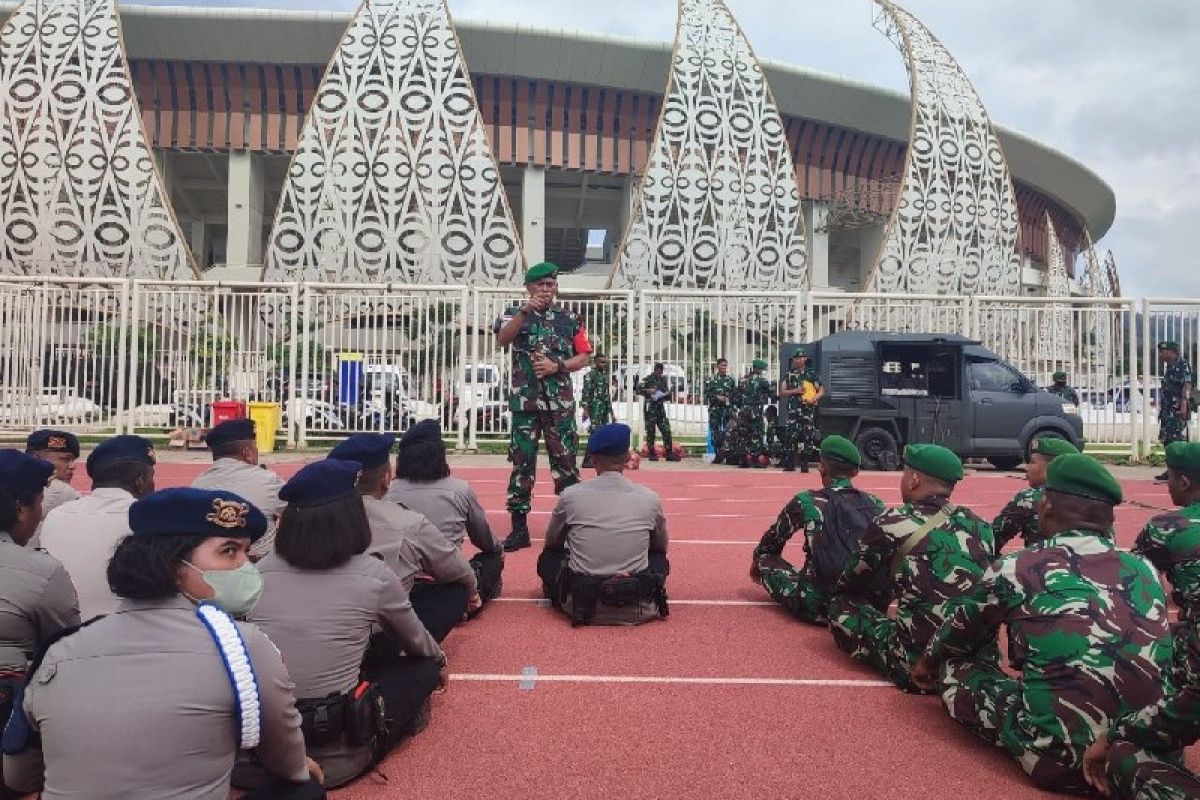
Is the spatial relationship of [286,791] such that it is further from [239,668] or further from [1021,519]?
[1021,519]

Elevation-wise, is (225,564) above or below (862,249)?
below

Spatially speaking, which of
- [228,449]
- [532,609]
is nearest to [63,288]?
[228,449]

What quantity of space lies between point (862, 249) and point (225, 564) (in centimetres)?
3790

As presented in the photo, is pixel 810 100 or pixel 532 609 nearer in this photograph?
pixel 532 609

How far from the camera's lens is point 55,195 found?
775 inches

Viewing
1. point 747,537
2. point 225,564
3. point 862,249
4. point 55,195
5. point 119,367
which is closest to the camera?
point 225,564

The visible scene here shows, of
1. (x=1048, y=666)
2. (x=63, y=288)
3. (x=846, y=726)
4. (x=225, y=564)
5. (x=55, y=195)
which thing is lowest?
(x=846, y=726)

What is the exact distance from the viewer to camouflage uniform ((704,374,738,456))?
1294cm

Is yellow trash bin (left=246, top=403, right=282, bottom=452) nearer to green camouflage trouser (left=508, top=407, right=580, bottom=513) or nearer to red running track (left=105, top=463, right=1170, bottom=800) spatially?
green camouflage trouser (left=508, top=407, right=580, bottom=513)

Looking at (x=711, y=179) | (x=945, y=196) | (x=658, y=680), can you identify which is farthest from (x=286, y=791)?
(x=945, y=196)

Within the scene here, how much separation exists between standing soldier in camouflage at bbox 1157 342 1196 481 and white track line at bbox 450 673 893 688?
10.6 m

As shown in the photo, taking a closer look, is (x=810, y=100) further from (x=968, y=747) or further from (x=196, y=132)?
(x=968, y=747)

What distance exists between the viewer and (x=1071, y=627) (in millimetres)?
2529

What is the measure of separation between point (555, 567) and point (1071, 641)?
2.68 meters
